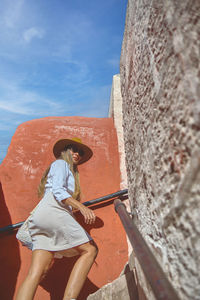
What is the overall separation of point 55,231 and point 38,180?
5.92ft

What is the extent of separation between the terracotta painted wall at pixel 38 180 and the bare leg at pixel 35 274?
990 mm

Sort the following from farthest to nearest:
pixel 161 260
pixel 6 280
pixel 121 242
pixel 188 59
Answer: pixel 121 242, pixel 6 280, pixel 161 260, pixel 188 59

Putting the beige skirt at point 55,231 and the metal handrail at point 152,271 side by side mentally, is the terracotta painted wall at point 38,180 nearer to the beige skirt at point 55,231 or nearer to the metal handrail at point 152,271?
the beige skirt at point 55,231

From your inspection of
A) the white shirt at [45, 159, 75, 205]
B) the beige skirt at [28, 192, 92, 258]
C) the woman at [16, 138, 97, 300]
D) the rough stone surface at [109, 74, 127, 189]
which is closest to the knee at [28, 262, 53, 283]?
the woman at [16, 138, 97, 300]

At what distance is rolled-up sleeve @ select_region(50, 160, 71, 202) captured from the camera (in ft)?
5.49

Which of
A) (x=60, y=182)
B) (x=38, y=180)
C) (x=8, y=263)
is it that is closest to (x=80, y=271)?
(x=60, y=182)

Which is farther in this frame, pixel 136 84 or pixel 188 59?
pixel 136 84

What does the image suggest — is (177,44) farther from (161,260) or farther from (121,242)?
(121,242)

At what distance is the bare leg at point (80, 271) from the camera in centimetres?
139

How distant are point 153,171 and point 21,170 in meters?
3.08

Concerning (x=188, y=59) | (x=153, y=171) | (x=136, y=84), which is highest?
(x=136, y=84)

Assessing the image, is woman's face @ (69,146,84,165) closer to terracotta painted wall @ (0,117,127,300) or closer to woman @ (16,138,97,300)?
woman @ (16,138,97,300)

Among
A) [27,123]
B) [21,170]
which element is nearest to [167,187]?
[21,170]

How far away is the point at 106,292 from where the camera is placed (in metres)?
1.52
